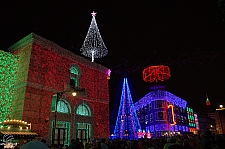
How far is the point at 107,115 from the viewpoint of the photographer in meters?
27.6

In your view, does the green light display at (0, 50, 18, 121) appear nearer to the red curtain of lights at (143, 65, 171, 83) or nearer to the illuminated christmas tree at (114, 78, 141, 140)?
the illuminated christmas tree at (114, 78, 141, 140)

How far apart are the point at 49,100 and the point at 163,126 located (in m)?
46.7

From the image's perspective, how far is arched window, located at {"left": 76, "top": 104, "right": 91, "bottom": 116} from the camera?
77.6 ft

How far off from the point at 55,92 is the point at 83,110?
486 centimetres

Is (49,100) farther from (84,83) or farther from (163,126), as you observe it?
(163,126)

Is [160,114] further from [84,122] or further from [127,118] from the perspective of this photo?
[84,122]

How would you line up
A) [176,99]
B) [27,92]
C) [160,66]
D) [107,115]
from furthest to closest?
1. [176,99]
2. [160,66]
3. [107,115]
4. [27,92]

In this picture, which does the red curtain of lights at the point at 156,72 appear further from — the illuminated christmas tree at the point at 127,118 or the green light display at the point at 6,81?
the green light display at the point at 6,81

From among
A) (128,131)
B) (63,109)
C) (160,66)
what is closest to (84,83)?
(63,109)

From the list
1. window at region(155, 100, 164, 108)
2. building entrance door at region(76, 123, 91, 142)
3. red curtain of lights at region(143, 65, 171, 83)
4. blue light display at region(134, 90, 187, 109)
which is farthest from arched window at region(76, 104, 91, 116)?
blue light display at region(134, 90, 187, 109)

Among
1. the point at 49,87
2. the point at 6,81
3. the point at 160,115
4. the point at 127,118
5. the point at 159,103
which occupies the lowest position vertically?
the point at 127,118

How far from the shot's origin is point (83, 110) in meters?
24.4

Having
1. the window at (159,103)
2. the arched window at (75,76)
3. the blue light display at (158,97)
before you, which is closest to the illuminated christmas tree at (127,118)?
the arched window at (75,76)

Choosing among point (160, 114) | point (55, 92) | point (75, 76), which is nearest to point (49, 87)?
point (55, 92)
